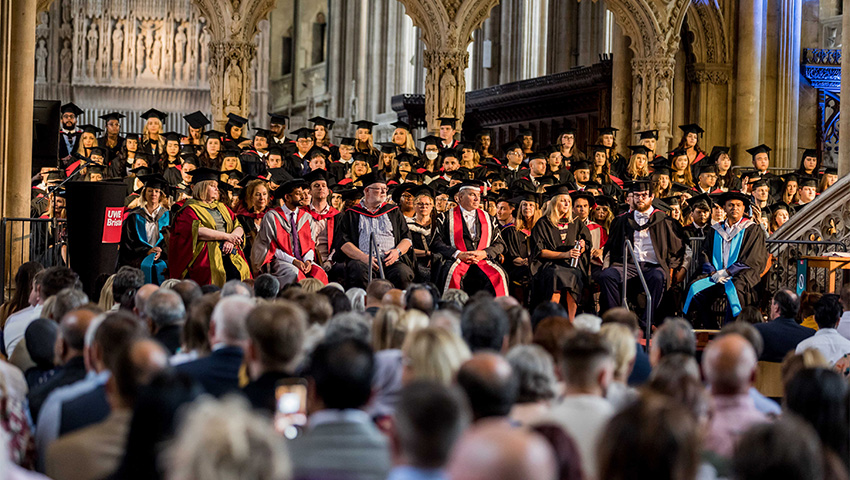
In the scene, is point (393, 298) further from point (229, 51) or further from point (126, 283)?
point (229, 51)

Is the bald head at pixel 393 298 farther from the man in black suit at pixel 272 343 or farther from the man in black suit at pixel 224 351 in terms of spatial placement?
the man in black suit at pixel 272 343

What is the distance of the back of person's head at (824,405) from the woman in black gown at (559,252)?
23.8 feet

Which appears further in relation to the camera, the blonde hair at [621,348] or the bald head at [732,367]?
the blonde hair at [621,348]

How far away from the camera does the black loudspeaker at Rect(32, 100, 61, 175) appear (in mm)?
11969

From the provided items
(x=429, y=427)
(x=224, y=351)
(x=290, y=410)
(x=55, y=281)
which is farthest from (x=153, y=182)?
(x=429, y=427)

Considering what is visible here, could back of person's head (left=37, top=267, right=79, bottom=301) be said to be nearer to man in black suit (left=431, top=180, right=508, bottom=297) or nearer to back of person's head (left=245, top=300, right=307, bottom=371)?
back of person's head (left=245, top=300, right=307, bottom=371)

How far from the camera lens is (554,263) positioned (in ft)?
36.2

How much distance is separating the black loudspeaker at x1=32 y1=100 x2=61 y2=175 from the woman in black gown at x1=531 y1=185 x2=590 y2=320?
534 cm

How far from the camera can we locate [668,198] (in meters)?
12.1

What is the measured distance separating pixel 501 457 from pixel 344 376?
1054 mm

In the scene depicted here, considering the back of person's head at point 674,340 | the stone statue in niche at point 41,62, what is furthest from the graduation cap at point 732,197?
the stone statue in niche at point 41,62

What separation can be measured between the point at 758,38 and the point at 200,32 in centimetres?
1225

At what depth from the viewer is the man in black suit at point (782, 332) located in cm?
707

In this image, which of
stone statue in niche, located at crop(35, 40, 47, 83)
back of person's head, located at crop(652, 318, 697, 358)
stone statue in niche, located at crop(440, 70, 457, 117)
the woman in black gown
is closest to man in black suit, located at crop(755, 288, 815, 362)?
back of person's head, located at crop(652, 318, 697, 358)
